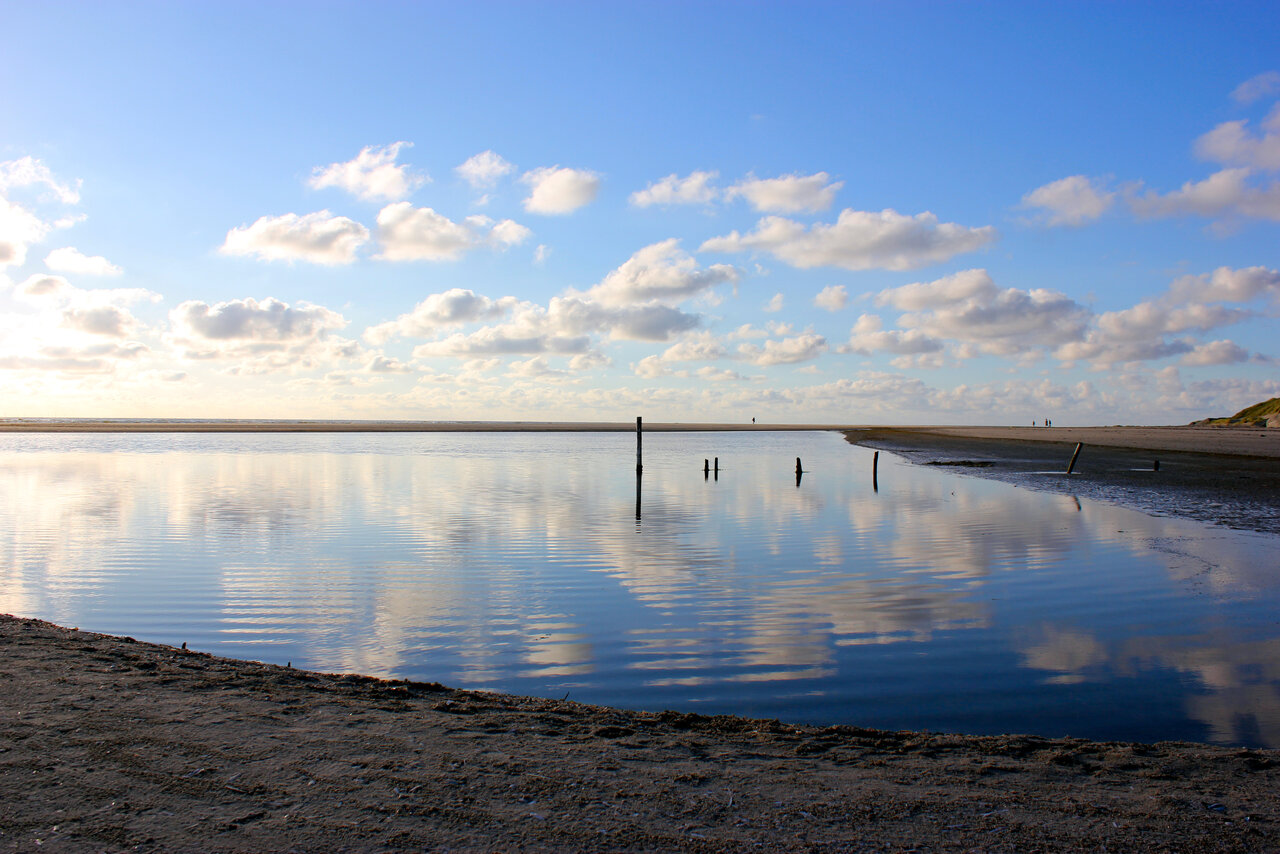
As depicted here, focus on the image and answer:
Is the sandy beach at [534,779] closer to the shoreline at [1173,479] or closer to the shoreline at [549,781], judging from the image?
the shoreline at [549,781]

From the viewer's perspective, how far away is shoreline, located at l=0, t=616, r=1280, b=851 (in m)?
4.44

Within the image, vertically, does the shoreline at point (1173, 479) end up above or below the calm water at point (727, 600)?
above

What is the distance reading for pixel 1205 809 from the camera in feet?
16.1

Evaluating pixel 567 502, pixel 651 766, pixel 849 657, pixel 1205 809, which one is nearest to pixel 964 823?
pixel 1205 809

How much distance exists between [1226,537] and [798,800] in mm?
19780

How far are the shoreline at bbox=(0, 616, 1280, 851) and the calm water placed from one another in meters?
1.34

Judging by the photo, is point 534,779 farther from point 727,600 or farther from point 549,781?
point 727,600

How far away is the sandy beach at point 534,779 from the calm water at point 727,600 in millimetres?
1310

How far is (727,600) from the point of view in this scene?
12.8m

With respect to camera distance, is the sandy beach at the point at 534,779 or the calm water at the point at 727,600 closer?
the sandy beach at the point at 534,779

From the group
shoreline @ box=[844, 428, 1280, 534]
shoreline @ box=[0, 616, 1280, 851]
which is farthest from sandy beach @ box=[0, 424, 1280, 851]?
shoreline @ box=[844, 428, 1280, 534]

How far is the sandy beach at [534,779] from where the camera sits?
4434mm

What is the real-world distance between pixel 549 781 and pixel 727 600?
7903 millimetres

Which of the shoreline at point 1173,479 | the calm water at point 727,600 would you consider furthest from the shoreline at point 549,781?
the shoreline at point 1173,479
